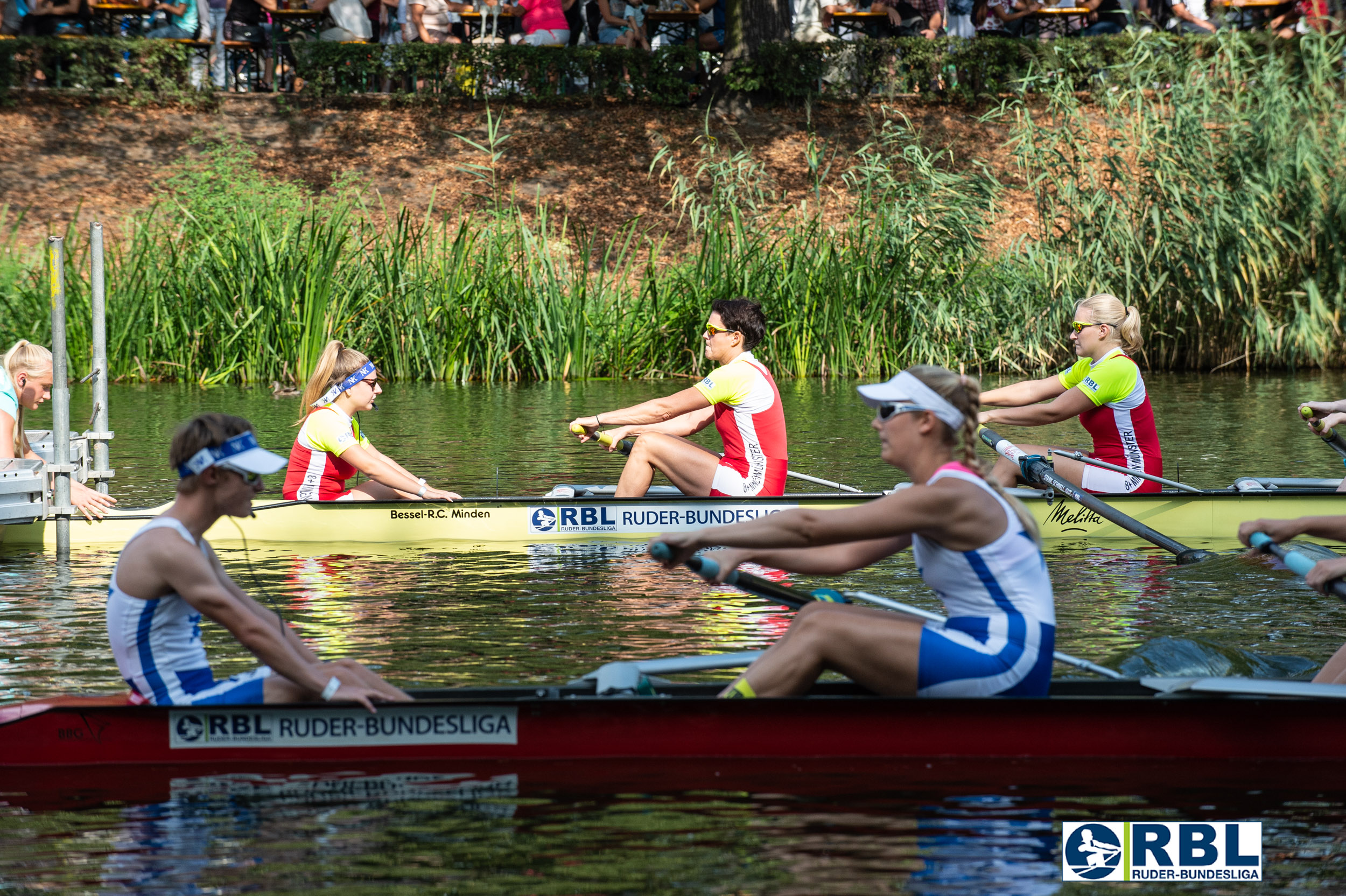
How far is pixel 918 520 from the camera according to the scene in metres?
4.75

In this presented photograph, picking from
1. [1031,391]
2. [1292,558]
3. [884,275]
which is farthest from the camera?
[884,275]

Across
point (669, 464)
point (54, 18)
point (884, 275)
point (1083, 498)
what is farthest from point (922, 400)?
point (54, 18)

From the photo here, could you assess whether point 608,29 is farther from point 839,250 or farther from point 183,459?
point 183,459

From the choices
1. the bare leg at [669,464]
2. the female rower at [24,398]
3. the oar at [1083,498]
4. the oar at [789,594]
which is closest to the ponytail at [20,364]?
the female rower at [24,398]

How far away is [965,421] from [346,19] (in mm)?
23529

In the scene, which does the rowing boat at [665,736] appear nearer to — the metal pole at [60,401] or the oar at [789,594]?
the oar at [789,594]

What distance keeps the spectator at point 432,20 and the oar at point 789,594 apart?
21840 millimetres

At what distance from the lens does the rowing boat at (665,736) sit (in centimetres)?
515

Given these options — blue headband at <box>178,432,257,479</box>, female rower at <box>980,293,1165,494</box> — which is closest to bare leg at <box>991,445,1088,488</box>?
female rower at <box>980,293,1165,494</box>

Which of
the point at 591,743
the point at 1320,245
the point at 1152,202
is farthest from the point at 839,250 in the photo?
the point at 591,743

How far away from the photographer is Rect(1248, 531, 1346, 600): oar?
18.0 feet

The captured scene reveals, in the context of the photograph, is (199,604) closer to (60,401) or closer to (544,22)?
(60,401)

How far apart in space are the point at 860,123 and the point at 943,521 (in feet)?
82.0

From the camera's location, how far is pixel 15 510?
29.6ft
